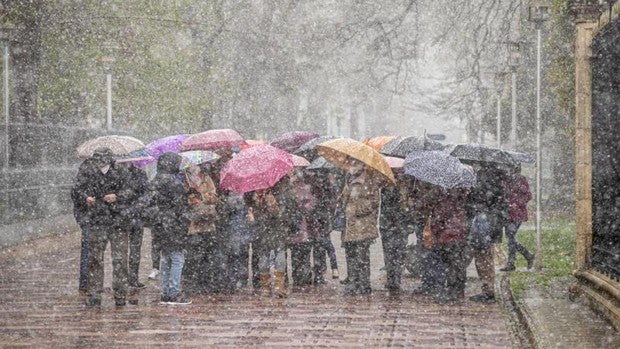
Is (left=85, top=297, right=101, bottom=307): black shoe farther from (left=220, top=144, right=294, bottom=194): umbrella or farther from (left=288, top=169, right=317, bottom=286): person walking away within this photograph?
(left=288, top=169, right=317, bottom=286): person walking away

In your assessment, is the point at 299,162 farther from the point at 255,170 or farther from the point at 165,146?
the point at 165,146

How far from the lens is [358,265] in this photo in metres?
11.5

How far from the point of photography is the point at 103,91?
95.5 ft

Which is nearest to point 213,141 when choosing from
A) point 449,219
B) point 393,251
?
point 393,251

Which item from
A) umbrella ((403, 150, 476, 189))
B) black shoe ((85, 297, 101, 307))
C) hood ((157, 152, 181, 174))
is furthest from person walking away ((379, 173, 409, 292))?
black shoe ((85, 297, 101, 307))

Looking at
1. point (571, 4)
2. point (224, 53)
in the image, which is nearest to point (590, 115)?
point (571, 4)

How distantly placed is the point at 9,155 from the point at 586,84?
13491mm

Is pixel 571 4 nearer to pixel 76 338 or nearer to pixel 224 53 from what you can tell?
pixel 76 338

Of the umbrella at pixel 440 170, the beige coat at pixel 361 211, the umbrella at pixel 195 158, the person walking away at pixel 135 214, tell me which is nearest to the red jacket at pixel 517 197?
the umbrella at pixel 440 170

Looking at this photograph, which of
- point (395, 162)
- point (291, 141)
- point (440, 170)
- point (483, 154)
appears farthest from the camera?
point (291, 141)

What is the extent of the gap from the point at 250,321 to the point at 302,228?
237 cm

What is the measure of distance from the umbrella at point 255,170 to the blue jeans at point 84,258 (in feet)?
5.58

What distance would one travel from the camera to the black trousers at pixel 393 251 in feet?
38.3

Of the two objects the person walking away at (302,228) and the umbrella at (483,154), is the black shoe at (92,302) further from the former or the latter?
the umbrella at (483,154)
